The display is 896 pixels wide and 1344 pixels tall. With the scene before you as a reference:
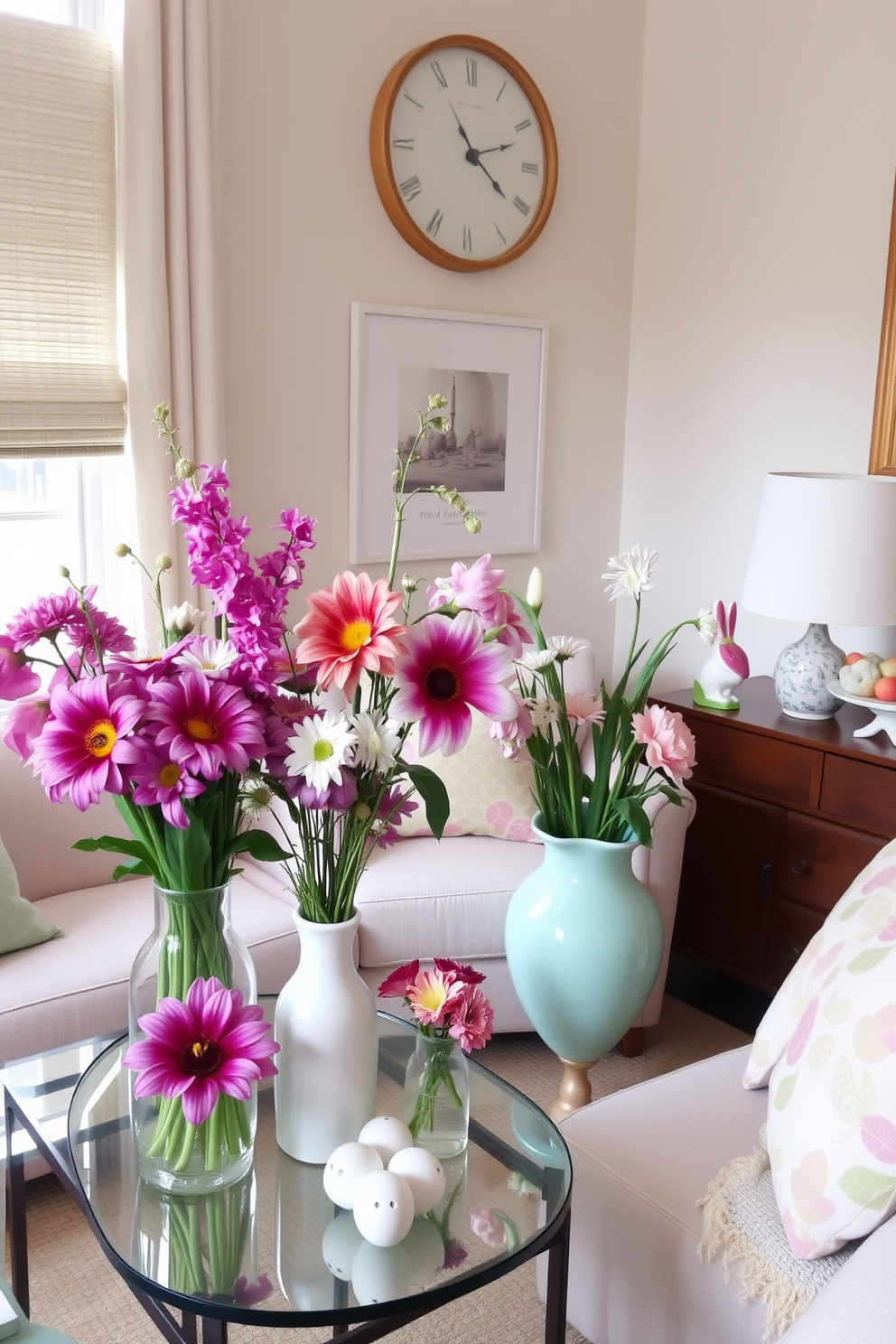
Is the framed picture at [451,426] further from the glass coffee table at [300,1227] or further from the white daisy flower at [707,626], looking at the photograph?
the glass coffee table at [300,1227]

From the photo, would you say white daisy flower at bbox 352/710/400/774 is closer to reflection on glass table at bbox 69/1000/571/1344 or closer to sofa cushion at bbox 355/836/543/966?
reflection on glass table at bbox 69/1000/571/1344

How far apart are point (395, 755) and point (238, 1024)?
312 millimetres

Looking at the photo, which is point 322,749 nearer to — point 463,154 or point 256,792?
point 256,792

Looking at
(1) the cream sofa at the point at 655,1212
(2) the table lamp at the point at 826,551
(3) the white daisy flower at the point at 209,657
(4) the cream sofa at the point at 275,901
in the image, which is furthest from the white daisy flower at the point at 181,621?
(2) the table lamp at the point at 826,551

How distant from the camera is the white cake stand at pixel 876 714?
256cm

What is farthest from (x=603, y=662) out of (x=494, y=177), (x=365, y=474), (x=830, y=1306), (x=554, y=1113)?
(x=830, y=1306)

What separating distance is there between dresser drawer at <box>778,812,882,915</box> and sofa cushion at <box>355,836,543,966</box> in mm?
588

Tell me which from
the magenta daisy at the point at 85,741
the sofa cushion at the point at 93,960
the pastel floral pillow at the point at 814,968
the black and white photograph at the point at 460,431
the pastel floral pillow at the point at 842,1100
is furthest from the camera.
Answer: the black and white photograph at the point at 460,431

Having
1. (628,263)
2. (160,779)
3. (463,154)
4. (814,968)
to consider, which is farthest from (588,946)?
(628,263)

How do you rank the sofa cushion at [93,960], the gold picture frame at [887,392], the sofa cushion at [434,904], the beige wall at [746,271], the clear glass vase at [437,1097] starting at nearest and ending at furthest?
the clear glass vase at [437,1097] → the sofa cushion at [93,960] → the sofa cushion at [434,904] → the gold picture frame at [887,392] → the beige wall at [746,271]

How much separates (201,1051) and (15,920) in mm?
1103

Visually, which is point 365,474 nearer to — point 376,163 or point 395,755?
point 376,163

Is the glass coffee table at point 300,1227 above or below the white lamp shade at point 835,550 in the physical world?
below

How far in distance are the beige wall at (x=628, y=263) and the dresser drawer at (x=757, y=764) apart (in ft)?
1.75
